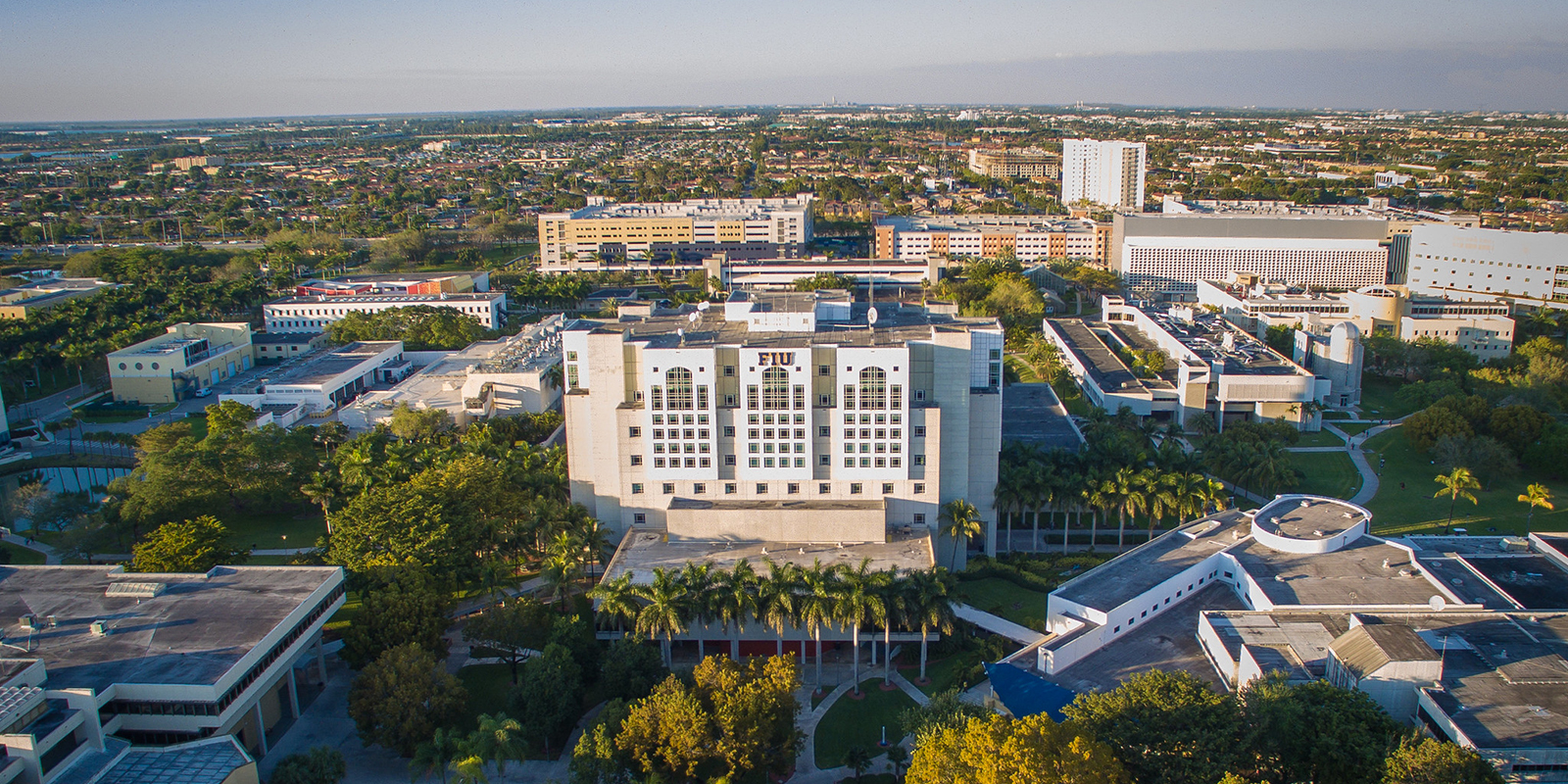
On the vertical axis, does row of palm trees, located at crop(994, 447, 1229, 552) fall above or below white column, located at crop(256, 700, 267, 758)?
above

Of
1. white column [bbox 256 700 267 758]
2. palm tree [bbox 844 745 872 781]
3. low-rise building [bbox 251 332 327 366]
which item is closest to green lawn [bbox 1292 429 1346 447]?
palm tree [bbox 844 745 872 781]

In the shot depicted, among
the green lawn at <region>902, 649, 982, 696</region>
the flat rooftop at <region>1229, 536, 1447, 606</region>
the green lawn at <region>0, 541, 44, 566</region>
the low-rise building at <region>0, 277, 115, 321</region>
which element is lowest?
the green lawn at <region>902, 649, 982, 696</region>

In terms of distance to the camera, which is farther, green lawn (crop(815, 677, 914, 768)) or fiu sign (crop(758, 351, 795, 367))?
fiu sign (crop(758, 351, 795, 367))

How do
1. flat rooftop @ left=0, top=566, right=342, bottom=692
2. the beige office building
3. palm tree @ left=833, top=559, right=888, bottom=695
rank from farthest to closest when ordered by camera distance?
the beige office building, palm tree @ left=833, top=559, right=888, bottom=695, flat rooftop @ left=0, top=566, right=342, bottom=692

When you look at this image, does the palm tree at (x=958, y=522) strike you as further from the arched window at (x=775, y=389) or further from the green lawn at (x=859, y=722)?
the green lawn at (x=859, y=722)

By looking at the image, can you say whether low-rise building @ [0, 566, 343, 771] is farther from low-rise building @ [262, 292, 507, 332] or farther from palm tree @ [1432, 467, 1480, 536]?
low-rise building @ [262, 292, 507, 332]

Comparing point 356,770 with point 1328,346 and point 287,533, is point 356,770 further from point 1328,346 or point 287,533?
point 1328,346
